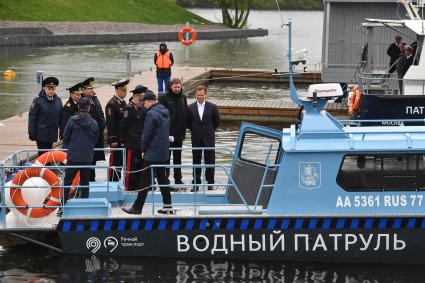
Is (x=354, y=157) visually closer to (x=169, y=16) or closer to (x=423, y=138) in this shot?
(x=423, y=138)

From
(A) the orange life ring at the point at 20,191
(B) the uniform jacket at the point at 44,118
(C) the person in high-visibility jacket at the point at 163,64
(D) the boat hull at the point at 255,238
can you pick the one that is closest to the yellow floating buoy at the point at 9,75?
(C) the person in high-visibility jacket at the point at 163,64

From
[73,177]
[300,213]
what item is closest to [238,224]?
[300,213]

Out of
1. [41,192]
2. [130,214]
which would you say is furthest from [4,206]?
[130,214]

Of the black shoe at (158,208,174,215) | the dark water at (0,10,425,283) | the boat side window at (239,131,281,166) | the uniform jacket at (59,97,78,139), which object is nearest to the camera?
the dark water at (0,10,425,283)

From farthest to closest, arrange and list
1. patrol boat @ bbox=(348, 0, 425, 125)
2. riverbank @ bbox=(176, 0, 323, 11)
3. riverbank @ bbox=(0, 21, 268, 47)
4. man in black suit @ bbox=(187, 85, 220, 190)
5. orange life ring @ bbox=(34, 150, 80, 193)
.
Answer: riverbank @ bbox=(176, 0, 323, 11), riverbank @ bbox=(0, 21, 268, 47), patrol boat @ bbox=(348, 0, 425, 125), man in black suit @ bbox=(187, 85, 220, 190), orange life ring @ bbox=(34, 150, 80, 193)

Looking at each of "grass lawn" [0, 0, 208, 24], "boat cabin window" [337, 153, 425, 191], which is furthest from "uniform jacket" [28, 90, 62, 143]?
"grass lawn" [0, 0, 208, 24]

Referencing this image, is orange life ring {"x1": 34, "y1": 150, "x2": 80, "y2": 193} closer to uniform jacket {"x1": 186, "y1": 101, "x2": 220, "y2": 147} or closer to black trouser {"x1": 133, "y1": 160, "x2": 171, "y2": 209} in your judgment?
black trouser {"x1": 133, "y1": 160, "x2": 171, "y2": 209}

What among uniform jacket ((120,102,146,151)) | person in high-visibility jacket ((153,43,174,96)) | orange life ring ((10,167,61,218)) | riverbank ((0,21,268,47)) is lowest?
orange life ring ((10,167,61,218))

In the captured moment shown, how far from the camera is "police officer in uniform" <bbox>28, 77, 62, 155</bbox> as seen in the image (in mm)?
15820

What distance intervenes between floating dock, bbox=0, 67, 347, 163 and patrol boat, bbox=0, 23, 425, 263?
5.95 meters

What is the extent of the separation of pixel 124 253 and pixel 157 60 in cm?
1500

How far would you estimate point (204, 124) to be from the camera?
1555 centimetres

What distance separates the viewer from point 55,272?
1248 centimetres

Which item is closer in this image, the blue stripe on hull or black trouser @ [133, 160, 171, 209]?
the blue stripe on hull
